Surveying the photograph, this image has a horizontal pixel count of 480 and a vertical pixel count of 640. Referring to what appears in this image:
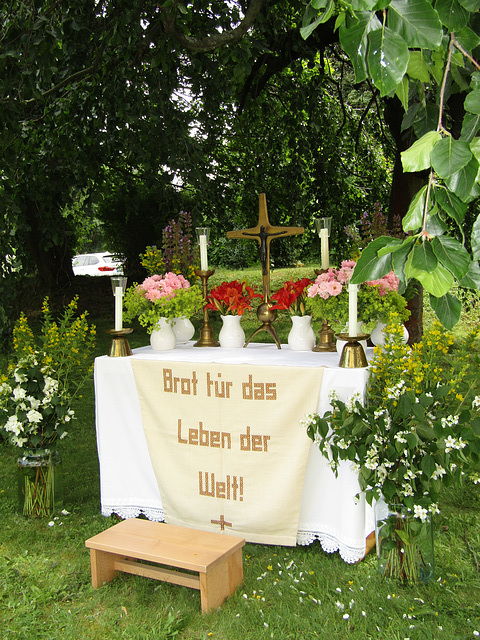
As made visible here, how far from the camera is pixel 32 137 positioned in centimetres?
428

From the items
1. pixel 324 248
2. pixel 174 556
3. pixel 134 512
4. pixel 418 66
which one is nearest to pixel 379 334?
pixel 324 248

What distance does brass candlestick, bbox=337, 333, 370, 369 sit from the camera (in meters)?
2.42

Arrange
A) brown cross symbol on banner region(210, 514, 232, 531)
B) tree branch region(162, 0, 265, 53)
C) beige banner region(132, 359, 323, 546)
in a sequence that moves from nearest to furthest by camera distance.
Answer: beige banner region(132, 359, 323, 546)
brown cross symbol on banner region(210, 514, 232, 531)
tree branch region(162, 0, 265, 53)

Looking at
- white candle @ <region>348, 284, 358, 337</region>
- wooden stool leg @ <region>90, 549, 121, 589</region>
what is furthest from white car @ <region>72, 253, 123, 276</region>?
white candle @ <region>348, 284, 358, 337</region>

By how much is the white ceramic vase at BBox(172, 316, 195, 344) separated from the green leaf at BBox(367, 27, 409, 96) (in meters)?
2.58

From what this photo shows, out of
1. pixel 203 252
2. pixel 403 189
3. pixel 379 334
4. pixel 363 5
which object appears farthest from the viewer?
pixel 403 189

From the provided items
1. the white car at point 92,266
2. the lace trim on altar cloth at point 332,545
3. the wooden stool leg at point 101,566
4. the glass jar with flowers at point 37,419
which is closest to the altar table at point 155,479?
the lace trim on altar cloth at point 332,545

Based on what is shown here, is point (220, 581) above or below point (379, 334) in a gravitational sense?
below

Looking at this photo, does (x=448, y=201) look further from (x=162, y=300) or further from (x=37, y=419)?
(x=37, y=419)

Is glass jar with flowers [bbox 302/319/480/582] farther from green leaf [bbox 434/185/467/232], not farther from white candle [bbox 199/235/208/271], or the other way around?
green leaf [bbox 434/185/467/232]

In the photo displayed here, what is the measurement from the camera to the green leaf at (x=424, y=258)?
77cm

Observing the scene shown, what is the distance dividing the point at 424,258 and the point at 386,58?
24 cm

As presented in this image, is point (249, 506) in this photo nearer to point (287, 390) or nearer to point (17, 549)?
point (287, 390)

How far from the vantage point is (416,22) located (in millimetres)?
703
